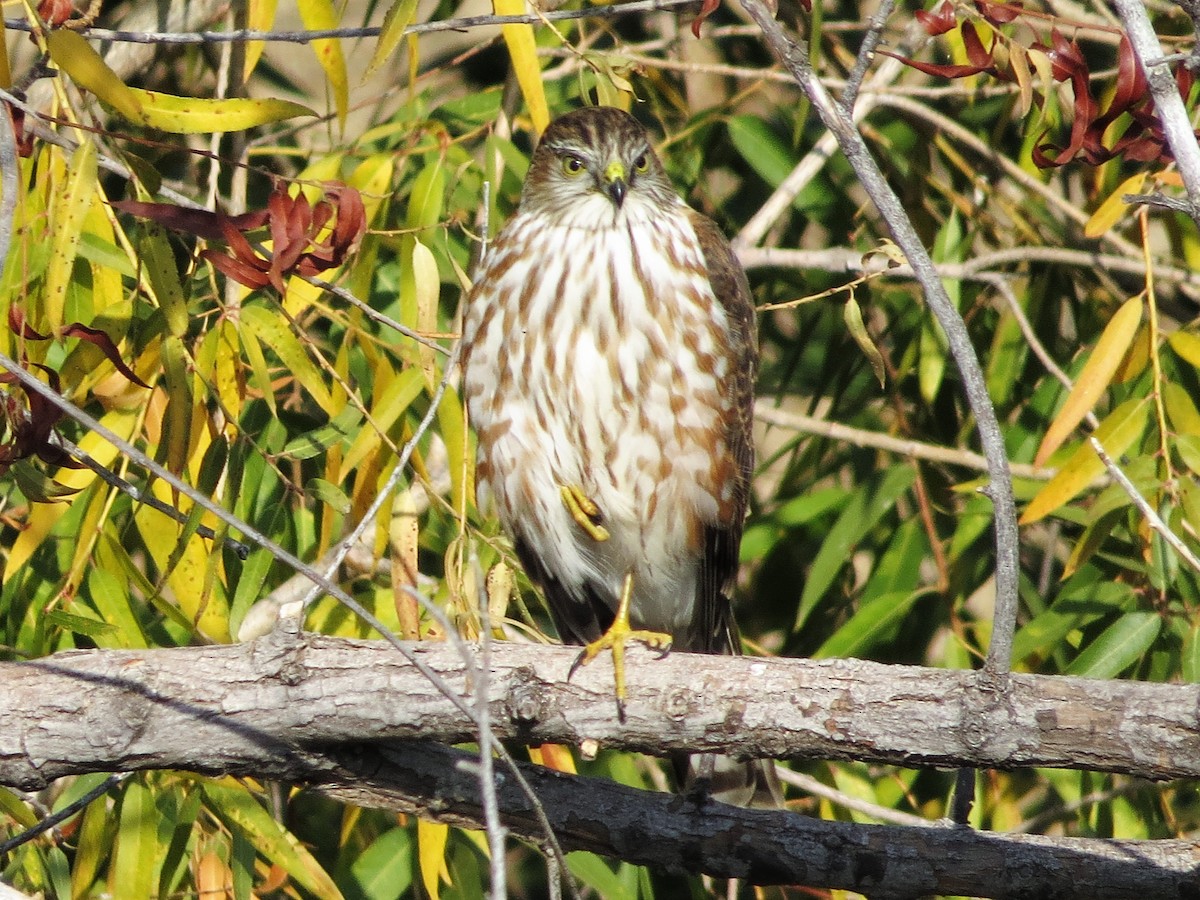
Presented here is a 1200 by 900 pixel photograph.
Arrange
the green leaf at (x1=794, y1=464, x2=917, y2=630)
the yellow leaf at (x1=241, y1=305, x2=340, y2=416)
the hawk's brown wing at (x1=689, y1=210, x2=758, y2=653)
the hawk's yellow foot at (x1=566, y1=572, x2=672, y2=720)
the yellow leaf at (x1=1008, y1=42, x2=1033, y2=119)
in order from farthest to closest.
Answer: the green leaf at (x1=794, y1=464, x2=917, y2=630), the hawk's brown wing at (x1=689, y1=210, x2=758, y2=653), the yellow leaf at (x1=241, y1=305, x2=340, y2=416), the yellow leaf at (x1=1008, y1=42, x2=1033, y2=119), the hawk's yellow foot at (x1=566, y1=572, x2=672, y2=720)

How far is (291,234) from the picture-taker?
2.51m

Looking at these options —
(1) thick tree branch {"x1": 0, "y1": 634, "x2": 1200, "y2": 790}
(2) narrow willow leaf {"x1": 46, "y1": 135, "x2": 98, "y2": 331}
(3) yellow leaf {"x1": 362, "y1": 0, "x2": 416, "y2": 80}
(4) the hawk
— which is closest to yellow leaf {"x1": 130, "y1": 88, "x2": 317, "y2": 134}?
(2) narrow willow leaf {"x1": 46, "y1": 135, "x2": 98, "y2": 331}

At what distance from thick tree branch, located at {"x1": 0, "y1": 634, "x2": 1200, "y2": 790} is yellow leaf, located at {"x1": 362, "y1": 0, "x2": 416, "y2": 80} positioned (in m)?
1.01

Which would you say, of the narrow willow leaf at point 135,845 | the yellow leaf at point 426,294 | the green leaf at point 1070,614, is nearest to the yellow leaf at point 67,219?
the yellow leaf at point 426,294

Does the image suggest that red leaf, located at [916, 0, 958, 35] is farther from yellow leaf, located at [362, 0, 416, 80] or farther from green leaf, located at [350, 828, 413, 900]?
green leaf, located at [350, 828, 413, 900]

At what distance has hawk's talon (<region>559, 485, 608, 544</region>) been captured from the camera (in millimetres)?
3551

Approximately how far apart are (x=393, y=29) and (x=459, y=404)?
1133 mm

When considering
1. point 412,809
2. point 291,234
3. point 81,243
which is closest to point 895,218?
point 291,234

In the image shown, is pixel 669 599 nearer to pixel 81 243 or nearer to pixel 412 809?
pixel 412 809

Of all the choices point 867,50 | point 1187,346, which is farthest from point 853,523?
point 867,50

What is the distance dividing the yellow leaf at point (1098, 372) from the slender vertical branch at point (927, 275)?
1.17 meters

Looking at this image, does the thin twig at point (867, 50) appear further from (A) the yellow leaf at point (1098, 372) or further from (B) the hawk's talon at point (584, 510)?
(B) the hawk's talon at point (584, 510)

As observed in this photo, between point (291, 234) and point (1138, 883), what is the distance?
72.5 inches

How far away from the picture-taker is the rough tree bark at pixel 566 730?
→ 8.17 feet
